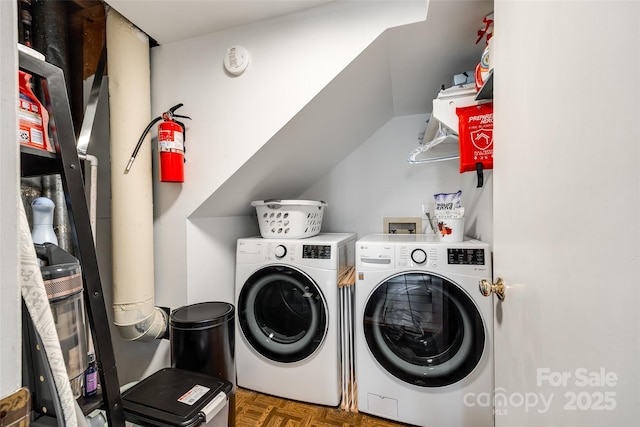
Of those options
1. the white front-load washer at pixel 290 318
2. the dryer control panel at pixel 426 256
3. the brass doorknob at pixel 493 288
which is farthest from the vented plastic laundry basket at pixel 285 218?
the brass doorknob at pixel 493 288

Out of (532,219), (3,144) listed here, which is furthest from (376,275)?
(3,144)

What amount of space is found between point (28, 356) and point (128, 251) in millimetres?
744

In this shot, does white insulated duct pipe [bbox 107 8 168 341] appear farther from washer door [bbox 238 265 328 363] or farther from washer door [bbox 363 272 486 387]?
washer door [bbox 363 272 486 387]

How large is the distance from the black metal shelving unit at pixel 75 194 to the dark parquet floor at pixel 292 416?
83 cm

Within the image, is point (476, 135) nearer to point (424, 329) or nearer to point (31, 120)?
point (424, 329)

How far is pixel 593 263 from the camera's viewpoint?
38cm

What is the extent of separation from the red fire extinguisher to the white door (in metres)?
1.36

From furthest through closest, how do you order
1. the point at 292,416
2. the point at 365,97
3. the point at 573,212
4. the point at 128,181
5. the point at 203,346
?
the point at 365,97
the point at 292,416
the point at 128,181
the point at 203,346
the point at 573,212

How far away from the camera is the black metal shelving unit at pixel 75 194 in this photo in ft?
2.06

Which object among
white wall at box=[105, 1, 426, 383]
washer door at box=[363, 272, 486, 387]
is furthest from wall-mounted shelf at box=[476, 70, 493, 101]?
washer door at box=[363, 272, 486, 387]

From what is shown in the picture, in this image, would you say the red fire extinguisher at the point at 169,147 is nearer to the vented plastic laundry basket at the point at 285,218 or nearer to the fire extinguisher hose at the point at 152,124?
the fire extinguisher hose at the point at 152,124

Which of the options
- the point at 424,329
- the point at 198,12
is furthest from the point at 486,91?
the point at 198,12

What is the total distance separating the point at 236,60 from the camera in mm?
1273

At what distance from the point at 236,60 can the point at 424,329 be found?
1.66 meters
